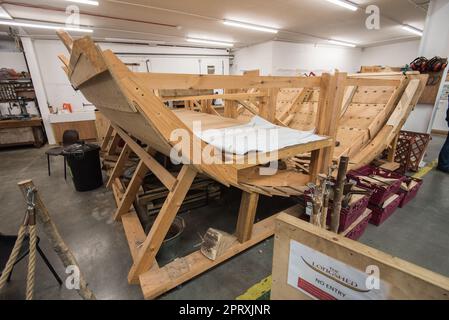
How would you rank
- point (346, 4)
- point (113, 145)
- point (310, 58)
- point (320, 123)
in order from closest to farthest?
1. point (320, 123)
2. point (113, 145)
3. point (346, 4)
4. point (310, 58)

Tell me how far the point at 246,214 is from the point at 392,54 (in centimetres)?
1218

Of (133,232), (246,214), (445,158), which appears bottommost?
(133,232)

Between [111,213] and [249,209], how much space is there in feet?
6.00

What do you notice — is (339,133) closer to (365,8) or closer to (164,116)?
(164,116)

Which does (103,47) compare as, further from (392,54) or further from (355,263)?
(392,54)

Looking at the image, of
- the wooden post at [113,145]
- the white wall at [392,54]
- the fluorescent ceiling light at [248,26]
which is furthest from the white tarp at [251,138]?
the white wall at [392,54]

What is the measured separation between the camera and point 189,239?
6.84ft

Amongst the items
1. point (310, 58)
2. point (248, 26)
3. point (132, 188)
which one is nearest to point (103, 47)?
point (248, 26)

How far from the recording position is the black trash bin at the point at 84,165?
9.58 ft

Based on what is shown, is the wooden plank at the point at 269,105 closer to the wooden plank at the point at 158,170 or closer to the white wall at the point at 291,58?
the wooden plank at the point at 158,170

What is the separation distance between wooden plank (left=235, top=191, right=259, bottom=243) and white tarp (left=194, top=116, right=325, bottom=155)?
403mm

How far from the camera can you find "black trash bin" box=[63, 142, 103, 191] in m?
2.92

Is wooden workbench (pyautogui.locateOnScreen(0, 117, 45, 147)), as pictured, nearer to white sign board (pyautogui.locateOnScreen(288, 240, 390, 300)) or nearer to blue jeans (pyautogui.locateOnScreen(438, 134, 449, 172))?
white sign board (pyautogui.locateOnScreen(288, 240, 390, 300))

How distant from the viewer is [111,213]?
258 cm
